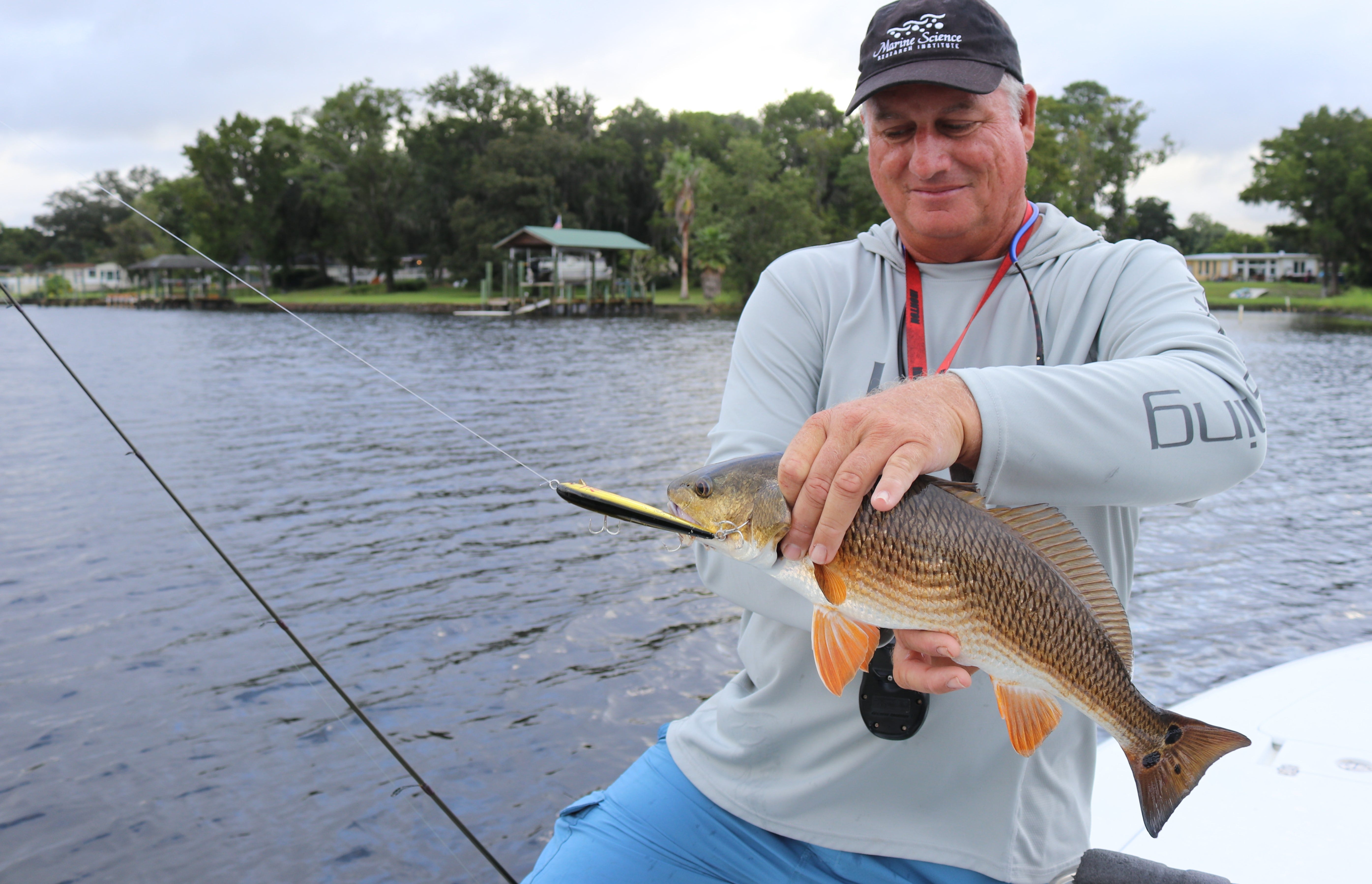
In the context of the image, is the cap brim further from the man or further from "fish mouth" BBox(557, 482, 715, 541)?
"fish mouth" BBox(557, 482, 715, 541)

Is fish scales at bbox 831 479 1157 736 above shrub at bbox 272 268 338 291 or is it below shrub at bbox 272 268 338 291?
below

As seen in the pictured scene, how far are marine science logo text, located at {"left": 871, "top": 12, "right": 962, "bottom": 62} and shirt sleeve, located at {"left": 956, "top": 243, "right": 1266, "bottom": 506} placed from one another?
0.89 m

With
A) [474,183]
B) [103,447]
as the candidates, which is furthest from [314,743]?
[474,183]

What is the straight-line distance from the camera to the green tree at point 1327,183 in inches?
2808

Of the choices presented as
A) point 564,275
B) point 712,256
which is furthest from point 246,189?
point 712,256

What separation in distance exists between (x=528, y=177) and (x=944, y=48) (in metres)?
76.2

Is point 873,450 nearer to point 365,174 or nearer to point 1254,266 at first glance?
point 365,174

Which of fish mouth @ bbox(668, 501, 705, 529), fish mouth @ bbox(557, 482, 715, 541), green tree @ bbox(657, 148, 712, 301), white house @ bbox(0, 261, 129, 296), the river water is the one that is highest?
green tree @ bbox(657, 148, 712, 301)

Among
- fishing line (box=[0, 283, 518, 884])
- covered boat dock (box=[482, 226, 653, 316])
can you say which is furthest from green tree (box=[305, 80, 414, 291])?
fishing line (box=[0, 283, 518, 884])

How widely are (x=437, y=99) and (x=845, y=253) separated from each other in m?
86.4

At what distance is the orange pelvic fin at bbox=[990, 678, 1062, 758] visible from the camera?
1887mm

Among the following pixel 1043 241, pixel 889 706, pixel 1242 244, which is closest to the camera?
pixel 889 706

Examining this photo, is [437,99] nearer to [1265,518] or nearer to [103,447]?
[103,447]

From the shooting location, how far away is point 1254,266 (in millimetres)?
124438
